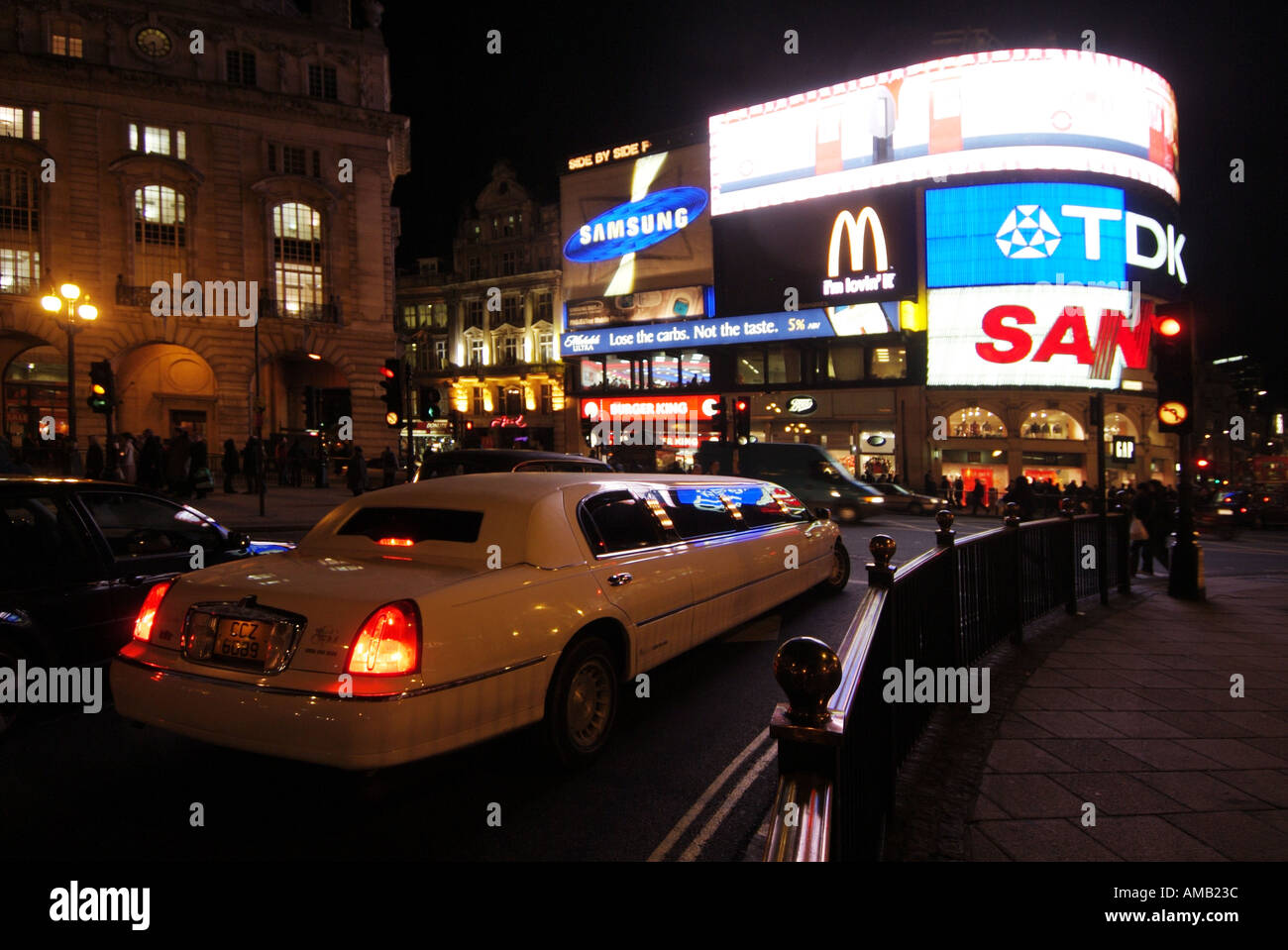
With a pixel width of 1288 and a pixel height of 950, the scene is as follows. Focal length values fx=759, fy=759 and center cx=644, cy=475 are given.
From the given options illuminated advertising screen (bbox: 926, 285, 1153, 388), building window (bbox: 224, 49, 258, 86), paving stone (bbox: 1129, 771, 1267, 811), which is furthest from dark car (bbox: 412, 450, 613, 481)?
building window (bbox: 224, 49, 258, 86)

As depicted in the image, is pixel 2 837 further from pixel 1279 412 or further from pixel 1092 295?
pixel 1279 412

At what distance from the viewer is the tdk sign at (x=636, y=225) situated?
4469cm

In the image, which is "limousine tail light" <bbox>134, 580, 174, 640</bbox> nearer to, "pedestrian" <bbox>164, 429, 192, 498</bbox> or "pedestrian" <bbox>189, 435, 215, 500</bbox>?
"pedestrian" <bbox>164, 429, 192, 498</bbox>

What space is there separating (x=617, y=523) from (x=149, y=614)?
8.77 ft

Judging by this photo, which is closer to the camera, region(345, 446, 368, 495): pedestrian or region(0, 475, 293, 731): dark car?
region(0, 475, 293, 731): dark car

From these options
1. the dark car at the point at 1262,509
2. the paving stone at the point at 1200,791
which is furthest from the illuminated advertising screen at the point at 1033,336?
the paving stone at the point at 1200,791

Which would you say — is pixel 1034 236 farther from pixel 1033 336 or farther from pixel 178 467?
pixel 178 467

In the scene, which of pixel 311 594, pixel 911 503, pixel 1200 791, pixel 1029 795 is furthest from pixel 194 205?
pixel 1200 791

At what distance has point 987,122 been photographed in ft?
116

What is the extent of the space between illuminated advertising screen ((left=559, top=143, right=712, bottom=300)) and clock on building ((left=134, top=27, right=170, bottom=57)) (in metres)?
22.7

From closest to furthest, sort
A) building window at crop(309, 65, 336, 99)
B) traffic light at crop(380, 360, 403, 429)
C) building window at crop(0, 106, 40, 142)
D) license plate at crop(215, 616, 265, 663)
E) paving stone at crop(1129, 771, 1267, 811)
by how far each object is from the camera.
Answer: license plate at crop(215, 616, 265, 663) → paving stone at crop(1129, 771, 1267, 811) → traffic light at crop(380, 360, 403, 429) → building window at crop(0, 106, 40, 142) → building window at crop(309, 65, 336, 99)

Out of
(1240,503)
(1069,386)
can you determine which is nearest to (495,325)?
(1069,386)

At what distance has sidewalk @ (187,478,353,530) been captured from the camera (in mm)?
16250
